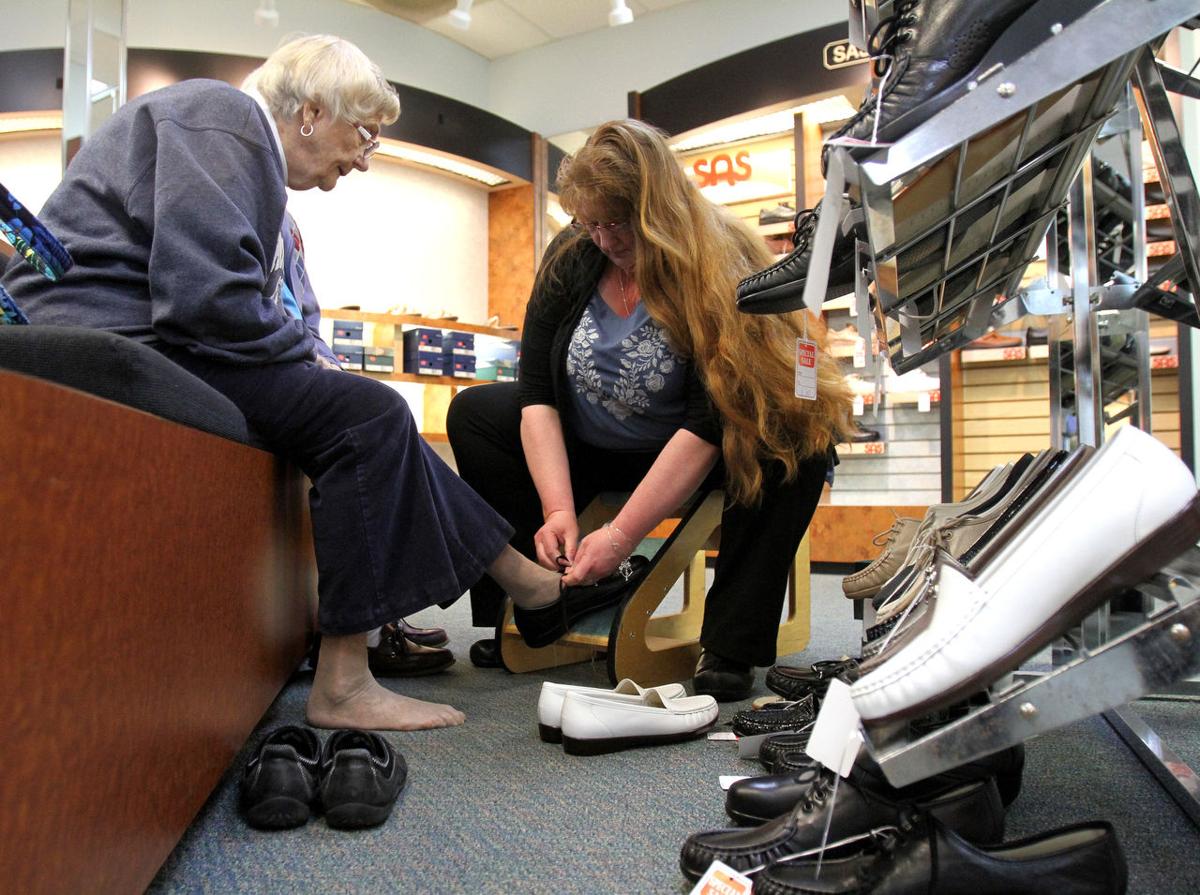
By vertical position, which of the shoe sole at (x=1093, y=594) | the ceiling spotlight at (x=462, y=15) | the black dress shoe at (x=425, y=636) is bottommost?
the black dress shoe at (x=425, y=636)

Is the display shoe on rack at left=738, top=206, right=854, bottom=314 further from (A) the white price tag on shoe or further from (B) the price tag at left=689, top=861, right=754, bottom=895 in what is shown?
(B) the price tag at left=689, top=861, right=754, bottom=895

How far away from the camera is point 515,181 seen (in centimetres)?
688

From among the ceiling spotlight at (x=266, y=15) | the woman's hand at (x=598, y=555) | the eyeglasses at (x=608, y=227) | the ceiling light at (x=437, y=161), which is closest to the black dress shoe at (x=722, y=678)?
the woman's hand at (x=598, y=555)

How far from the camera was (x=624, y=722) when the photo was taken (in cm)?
130

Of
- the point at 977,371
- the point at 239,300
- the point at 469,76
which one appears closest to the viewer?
the point at 239,300

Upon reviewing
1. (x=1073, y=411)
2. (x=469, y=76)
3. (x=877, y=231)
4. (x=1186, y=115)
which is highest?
(x=469, y=76)

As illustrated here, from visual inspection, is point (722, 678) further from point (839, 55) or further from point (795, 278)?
point (839, 55)

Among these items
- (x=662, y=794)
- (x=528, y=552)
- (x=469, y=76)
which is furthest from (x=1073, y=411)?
(x=469, y=76)

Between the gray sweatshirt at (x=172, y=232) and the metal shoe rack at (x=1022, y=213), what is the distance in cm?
82

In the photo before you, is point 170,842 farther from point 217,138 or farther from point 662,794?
point 217,138

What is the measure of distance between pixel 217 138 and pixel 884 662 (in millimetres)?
1142

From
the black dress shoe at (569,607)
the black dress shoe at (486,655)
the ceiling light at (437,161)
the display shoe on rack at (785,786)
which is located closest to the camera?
the display shoe on rack at (785,786)

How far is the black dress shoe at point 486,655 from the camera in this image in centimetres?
204

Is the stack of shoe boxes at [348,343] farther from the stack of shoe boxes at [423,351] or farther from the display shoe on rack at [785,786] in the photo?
the display shoe on rack at [785,786]
